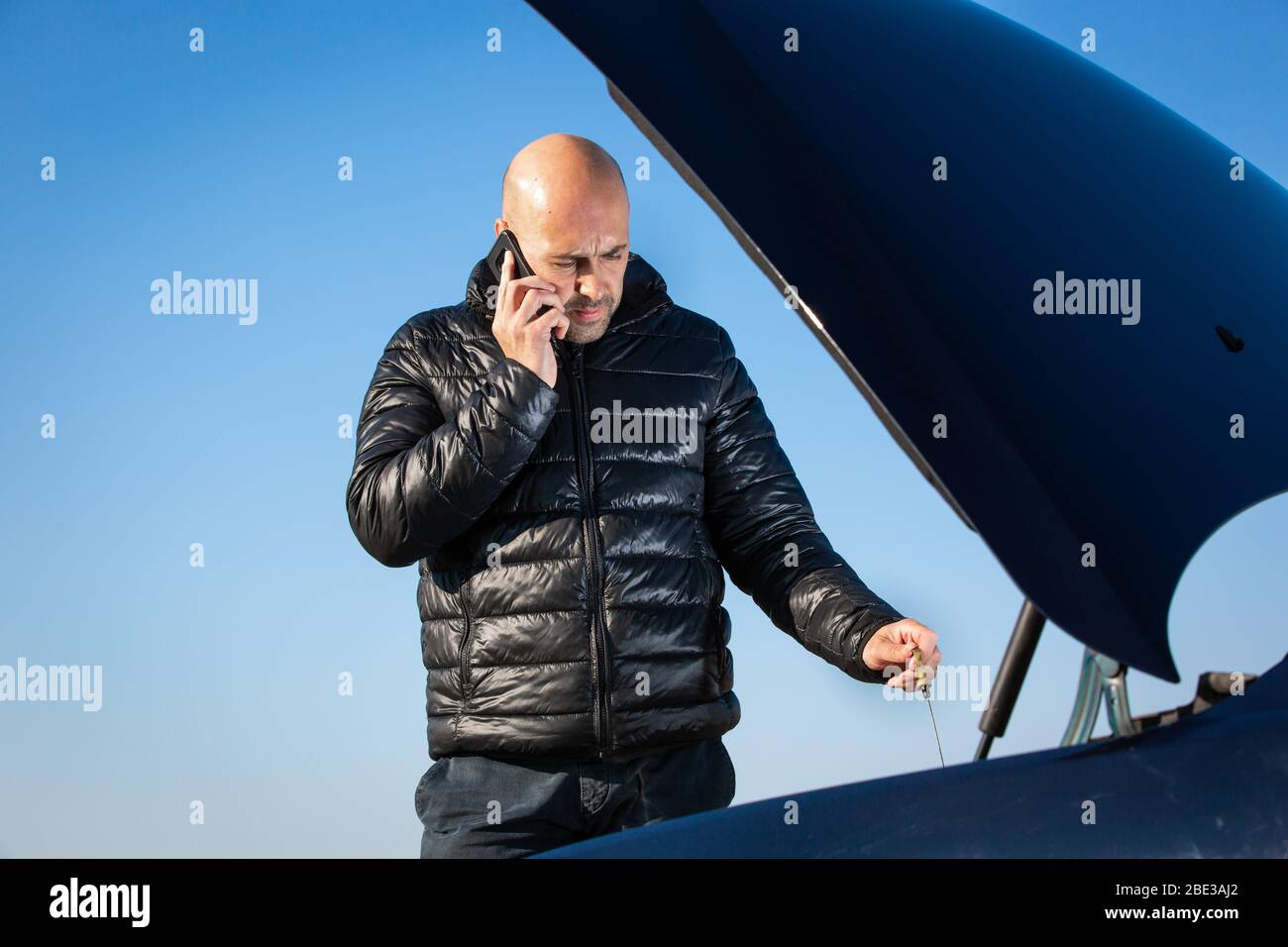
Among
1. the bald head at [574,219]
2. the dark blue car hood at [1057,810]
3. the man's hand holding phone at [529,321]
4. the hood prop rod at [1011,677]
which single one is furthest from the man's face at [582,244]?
the dark blue car hood at [1057,810]

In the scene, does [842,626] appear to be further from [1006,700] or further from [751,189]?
[751,189]

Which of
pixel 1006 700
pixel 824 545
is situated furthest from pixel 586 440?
pixel 1006 700

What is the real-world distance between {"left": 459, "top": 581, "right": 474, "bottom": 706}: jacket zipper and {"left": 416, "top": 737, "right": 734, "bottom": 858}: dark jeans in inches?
3.8

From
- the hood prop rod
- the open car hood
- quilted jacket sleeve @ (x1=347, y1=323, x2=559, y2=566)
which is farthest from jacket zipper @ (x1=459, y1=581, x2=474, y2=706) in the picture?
the open car hood

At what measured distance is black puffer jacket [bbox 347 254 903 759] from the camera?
6.03 ft

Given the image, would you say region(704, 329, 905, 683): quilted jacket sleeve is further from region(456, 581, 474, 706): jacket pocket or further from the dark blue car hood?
the dark blue car hood

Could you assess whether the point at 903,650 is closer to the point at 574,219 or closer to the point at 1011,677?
the point at 1011,677

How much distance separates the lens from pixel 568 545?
1957 millimetres

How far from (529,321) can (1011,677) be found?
79 centimetres

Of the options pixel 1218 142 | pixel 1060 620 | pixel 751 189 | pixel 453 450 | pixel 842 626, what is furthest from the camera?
pixel 842 626

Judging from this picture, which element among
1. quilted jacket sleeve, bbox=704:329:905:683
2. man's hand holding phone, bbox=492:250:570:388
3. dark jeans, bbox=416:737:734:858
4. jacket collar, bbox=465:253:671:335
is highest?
jacket collar, bbox=465:253:671:335
